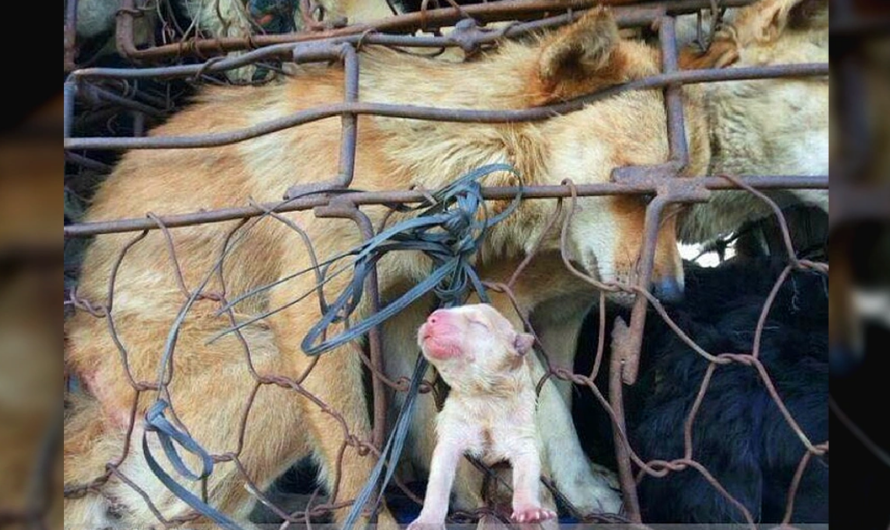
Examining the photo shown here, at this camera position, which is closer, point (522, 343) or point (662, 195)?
point (522, 343)

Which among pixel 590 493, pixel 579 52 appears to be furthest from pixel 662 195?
pixel 590 493

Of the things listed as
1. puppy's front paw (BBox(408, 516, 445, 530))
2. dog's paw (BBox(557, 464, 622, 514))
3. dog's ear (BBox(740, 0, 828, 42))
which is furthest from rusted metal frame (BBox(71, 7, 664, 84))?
dog's paw (BBox(557, 464, 622, 514))

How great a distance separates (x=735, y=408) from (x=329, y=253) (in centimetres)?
110

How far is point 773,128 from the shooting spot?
261cm

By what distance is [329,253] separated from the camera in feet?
7.89

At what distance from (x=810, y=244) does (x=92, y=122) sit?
2.45 m

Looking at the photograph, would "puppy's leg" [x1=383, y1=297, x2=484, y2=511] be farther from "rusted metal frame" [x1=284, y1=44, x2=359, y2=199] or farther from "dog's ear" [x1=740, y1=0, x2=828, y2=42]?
"dog's ear" [x1=740, y1=0, x2=828, y2=42]

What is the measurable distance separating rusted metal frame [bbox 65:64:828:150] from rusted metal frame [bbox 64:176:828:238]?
17 cm

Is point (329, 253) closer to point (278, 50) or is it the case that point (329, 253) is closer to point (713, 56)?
point (278, 50)

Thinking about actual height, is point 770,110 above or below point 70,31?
below

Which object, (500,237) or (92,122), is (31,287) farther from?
(92,122)

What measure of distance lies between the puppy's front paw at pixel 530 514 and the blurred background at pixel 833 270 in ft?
2.74

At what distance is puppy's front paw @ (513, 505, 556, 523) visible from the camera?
1598 millimetres

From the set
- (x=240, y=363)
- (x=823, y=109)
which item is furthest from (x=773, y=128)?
(x=240, y=363)
